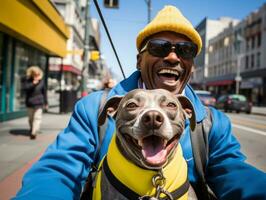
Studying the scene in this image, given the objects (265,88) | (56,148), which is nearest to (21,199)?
(56,148)

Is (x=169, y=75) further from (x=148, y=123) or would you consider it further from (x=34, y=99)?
(x=34, y=99)

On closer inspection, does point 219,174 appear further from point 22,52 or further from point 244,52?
point 244,52

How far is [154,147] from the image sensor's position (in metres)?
2.40

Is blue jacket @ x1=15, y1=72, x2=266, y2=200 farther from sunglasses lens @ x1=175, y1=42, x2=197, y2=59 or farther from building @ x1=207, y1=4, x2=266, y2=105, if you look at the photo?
building @ x1=207, y1=4, x2=266, y2=105

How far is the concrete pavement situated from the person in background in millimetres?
386

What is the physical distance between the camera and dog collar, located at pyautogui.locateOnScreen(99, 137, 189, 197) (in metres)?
2.29

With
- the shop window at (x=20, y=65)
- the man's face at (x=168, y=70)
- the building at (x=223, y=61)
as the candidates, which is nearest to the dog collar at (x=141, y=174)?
the man's face at (x=168, y=70)

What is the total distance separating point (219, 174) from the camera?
2.71 m

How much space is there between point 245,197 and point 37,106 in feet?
26.9

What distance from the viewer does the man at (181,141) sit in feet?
7.76

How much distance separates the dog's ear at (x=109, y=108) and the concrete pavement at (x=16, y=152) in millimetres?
2521

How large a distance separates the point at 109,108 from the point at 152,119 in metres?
0.51

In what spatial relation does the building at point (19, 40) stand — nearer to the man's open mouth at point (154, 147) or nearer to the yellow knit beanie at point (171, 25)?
the yellow knit beanie at point (171, 25)

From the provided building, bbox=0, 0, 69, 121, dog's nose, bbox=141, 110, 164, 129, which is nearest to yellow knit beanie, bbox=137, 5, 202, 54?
dog's nose, bbox=141, 110, 164, 129
